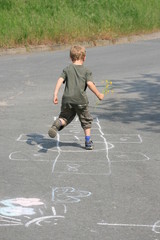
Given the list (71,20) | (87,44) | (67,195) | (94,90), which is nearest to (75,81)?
(94,90)

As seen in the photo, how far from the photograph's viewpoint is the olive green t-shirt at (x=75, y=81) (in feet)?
27.9

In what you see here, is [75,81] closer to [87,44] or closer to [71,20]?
[87,44]

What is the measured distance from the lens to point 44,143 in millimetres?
8922

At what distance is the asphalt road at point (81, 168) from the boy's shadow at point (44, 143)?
0.01 metres

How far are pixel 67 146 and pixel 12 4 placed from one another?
1793cm

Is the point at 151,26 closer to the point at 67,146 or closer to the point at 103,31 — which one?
A: the point at 103,31

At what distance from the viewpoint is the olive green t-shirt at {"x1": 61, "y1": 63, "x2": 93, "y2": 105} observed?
8508 millimetres

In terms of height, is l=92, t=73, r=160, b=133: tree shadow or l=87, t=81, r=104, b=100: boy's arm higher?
l=87, t=81, r=104, b=100: boy's arm

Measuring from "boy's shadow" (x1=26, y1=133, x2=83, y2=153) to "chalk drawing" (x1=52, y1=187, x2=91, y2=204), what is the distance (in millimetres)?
1736

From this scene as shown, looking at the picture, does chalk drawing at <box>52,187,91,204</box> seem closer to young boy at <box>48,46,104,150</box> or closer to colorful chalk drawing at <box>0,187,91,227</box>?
colorful chalk drawing at <box>0,187,91,227</box>

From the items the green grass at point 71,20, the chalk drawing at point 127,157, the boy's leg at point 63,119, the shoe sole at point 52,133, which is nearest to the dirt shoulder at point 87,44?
the green grass at point 71,20

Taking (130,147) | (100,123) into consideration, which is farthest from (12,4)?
(130,147)

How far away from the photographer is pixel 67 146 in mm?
8711

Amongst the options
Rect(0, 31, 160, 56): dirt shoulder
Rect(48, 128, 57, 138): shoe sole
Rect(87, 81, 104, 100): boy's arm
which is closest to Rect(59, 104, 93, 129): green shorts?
Rect(87, 81, 104, 100): boy's arm
